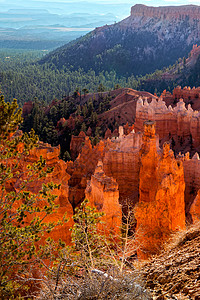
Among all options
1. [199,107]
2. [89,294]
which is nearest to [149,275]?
[89,294]

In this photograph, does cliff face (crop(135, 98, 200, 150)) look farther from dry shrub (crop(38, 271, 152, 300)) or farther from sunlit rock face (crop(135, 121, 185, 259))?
dry shrub (crop(38, 271, 152, 300))

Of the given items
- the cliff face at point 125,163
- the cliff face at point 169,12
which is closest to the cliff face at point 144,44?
the cliff face at point 169,12

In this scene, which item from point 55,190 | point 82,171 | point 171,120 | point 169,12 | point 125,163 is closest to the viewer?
point 55,190

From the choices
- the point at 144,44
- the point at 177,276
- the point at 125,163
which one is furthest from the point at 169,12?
the point at 177,276

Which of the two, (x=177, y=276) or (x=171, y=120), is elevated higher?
(x=171, y=120)

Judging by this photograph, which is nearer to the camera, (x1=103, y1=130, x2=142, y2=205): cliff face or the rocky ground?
the rocky ground

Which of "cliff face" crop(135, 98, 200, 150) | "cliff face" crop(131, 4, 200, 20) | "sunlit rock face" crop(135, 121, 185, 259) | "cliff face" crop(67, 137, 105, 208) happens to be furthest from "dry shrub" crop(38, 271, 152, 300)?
"cliff face" crop(131, 4, 200, 20)

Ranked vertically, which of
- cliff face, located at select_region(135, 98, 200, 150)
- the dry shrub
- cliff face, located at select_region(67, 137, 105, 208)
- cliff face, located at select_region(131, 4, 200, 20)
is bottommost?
cliff face, located at select_region(67, 137, 105, 208)

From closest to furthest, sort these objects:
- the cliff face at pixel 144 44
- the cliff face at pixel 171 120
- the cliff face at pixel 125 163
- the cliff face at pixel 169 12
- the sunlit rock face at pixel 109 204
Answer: the sunlit rock face at pixel 109 204 → the cliff face at pixel 125 163 → the cliff face at pixel 171 120 → the cliff face at pixel 144 44 → the cliff face at pixel 169 12

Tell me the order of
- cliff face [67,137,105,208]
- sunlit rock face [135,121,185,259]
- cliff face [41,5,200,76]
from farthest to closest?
1. cliff face [41,5,200,76]
2. cliff face [67,137,105,208]
3. sunlit rock face [135,121,185,259]

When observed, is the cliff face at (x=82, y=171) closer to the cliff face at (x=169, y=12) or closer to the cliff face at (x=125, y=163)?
the cliff face at (x=125, y=163)

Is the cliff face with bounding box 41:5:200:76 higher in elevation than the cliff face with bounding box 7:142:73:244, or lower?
higher

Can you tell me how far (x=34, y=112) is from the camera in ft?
235

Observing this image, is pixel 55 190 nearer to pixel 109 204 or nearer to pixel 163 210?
pixel 109 204
